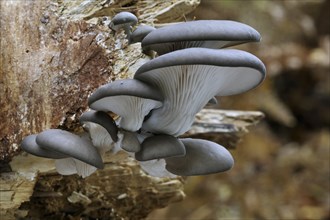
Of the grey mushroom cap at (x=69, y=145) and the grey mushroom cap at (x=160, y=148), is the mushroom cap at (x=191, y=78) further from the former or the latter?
the grey mushroom cap at (x=69, y=145)

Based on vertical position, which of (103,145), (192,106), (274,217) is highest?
(192,106)

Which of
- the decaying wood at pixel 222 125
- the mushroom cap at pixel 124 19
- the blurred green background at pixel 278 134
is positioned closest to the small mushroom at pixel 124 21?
the mushroom cap at pixel 124 19

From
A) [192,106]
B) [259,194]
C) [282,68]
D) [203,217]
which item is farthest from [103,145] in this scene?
[282,68]

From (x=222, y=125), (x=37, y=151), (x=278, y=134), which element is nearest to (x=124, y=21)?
(x=37, y=151)

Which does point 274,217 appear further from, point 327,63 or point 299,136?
point 327,63

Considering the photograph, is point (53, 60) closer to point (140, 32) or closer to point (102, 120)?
A: point (140, 32)

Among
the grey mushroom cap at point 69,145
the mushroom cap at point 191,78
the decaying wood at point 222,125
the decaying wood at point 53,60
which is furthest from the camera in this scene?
the decaying wood at point 222,125
